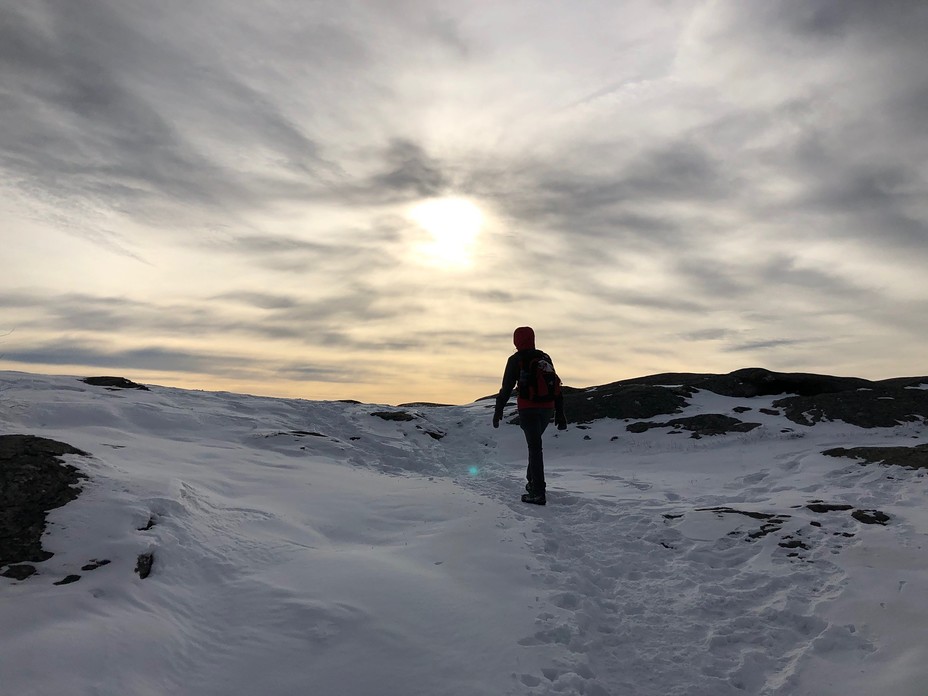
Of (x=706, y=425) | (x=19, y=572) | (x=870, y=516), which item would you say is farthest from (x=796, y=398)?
(x=19, y=572)

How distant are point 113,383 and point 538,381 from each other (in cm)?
1612

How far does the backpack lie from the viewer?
963 centimetres

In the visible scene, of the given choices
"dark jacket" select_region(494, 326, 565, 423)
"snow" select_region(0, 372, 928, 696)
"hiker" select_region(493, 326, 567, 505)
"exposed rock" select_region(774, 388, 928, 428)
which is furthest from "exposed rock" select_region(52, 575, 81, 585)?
"exposed rock" select_region(774, 388, 928, 428)

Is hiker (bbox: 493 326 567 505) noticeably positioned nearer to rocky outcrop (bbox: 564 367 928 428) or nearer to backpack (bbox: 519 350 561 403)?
backpack (bbox: 519 350 561 403)

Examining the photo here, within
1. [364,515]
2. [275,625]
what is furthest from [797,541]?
[275,625]

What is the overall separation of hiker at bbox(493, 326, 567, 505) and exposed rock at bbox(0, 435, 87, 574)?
6.06 meters

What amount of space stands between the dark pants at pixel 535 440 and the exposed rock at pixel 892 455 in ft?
22.8

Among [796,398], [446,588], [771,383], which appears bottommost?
[446,588]

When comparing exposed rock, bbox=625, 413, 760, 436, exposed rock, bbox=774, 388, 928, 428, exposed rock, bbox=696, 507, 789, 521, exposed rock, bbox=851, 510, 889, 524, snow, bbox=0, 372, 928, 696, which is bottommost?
snow, bbox=0, 372, 928, 696

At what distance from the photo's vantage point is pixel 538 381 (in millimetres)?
9625

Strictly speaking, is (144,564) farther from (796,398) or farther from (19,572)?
(796,398)

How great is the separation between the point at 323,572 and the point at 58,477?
3.07 meters

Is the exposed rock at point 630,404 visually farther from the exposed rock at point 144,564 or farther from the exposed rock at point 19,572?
the exposed rock at point 19,572

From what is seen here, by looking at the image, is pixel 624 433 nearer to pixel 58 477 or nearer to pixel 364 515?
pixel 364 515
